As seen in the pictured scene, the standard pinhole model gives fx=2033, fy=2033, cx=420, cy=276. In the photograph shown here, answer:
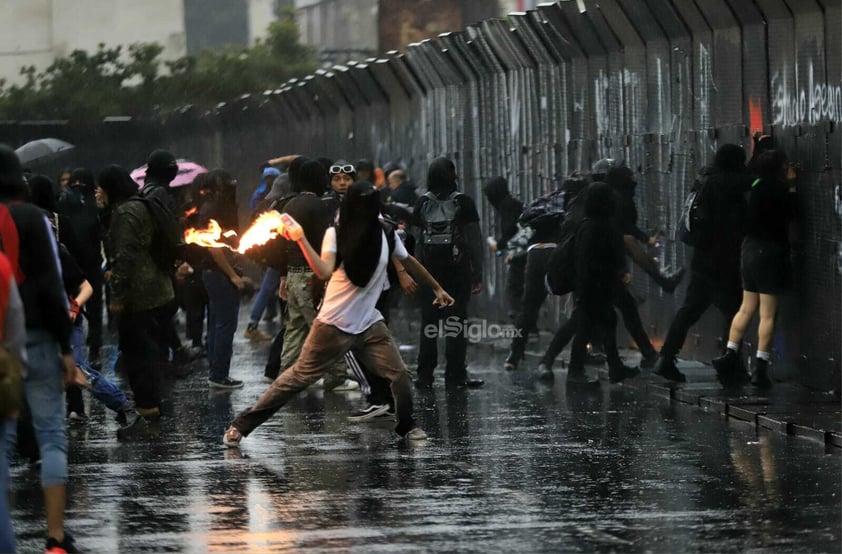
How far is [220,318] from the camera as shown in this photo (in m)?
15.3

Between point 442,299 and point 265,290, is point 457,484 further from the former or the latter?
point 265,290

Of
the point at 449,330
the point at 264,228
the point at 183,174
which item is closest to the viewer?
the point at 264,228

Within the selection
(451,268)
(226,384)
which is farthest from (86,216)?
(451,268)

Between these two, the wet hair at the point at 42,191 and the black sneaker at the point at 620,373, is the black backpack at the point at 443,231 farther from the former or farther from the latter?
the wet hair at the point at 42,191

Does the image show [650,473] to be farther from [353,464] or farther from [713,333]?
[713,333]

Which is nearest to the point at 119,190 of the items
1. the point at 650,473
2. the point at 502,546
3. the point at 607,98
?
the point at 650,473

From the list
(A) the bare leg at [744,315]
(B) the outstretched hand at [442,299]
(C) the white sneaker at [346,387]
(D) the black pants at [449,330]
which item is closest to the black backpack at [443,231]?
(D) the black pants at [449,330]

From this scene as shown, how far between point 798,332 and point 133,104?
3951 centimetres

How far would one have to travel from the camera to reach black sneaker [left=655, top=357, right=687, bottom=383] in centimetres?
1511

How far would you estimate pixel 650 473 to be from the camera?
10.4 m

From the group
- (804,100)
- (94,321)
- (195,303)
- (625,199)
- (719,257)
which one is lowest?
(94,321)

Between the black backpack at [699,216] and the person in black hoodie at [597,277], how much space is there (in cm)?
69

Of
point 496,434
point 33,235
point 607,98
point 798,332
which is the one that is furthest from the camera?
point 607,98

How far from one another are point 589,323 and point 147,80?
3854 centimetres
